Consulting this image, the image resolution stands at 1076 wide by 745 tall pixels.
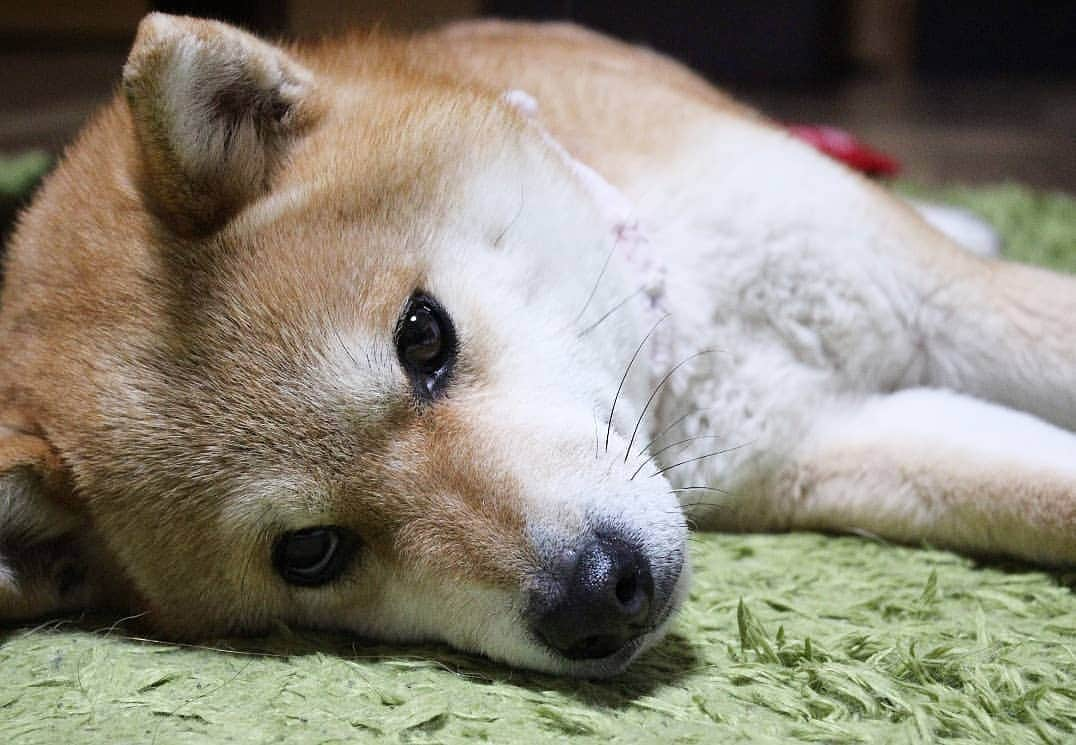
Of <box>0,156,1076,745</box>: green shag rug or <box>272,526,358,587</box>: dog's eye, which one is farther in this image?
→ <box>272,526,358,587</box>: dog's eye

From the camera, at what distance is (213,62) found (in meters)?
1.50

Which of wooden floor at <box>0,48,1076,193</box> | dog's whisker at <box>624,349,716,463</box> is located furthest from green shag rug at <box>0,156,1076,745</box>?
wooden floor at <box>0,48,1076,193</box>

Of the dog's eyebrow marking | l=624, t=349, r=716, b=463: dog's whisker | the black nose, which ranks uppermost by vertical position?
the dog's eyebrow marking

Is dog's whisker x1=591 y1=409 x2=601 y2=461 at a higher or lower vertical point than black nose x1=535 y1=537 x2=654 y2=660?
higher

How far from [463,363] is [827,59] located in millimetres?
6843


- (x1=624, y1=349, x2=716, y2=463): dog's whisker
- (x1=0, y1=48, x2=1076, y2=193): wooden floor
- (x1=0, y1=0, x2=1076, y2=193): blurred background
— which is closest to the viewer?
(x1=624, y1=349, x2=716, y2=463): dog's whisker

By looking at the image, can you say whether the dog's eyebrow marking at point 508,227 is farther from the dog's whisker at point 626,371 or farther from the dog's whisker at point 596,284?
the dog's whisker at point 626,371

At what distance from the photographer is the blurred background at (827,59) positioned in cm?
486

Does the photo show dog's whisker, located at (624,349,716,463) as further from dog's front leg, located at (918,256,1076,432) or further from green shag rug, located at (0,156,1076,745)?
dog's front leg, located at (918,256,1076,432)

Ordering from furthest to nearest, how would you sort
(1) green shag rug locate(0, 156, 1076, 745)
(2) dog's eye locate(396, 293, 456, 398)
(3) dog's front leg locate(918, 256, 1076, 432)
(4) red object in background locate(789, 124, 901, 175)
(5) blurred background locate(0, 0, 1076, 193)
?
(5) blurred background locate(0, 0, 1076, 193) < (4) red object in background locate(789, 124, 901, 175) < (3) dog's front leg locate(918, 256, 1076, 432) < (2) dog's eye locate(396, 293, 456, 398) < (1) green shag rug locate(0, 156, 1076, 745)

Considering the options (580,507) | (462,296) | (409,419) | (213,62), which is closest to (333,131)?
(213,62)

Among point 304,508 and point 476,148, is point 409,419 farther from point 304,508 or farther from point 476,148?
point 476,148

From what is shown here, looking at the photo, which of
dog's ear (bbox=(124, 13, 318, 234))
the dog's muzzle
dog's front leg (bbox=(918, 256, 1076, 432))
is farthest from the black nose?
dog's front leg (bbox=(918, 256, 1076, 432))

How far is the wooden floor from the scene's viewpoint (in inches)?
185
